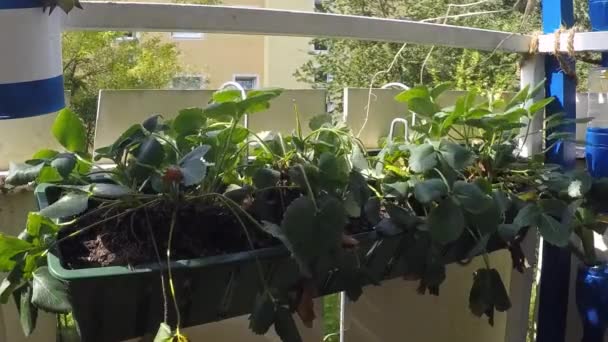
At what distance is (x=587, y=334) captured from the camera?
918 mm

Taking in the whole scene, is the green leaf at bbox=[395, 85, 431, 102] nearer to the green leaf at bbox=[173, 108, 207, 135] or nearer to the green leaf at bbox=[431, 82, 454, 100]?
the green leaf at bbox=[431, 82, 454, 100]

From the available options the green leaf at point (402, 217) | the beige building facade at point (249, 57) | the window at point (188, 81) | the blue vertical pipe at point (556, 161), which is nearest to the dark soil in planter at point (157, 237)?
the green leaf at point (402, 217)

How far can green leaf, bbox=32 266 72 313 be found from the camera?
1.62 feet

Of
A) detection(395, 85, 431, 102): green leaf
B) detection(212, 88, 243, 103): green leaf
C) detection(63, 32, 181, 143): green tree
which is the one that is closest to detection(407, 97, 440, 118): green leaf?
detection(395, 85, 431, 102): green leaf

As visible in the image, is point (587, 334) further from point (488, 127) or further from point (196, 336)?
point (196, 336)

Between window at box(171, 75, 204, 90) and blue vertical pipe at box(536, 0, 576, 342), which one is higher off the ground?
blue vertical pipe at box(536, 0, 576, 342)

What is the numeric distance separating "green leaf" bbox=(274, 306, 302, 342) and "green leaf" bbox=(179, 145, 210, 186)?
0.12m

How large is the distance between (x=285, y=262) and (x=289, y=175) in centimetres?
9

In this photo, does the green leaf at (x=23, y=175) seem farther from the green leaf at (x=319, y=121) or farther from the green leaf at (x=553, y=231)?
the green leaf at (x=553, y=231)

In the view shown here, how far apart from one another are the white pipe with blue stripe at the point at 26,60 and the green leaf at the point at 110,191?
0.29 feet

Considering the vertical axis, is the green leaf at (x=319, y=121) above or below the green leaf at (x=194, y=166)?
above

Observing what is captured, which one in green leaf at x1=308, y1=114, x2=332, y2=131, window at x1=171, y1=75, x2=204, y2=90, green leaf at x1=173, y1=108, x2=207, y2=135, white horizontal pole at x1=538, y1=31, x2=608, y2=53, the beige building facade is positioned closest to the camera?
green leaf at x1=173, y1=108, x2=207, y2=135

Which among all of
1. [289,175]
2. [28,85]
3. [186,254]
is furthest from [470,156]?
[28,85]

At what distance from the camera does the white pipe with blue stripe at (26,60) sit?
1.74ft
